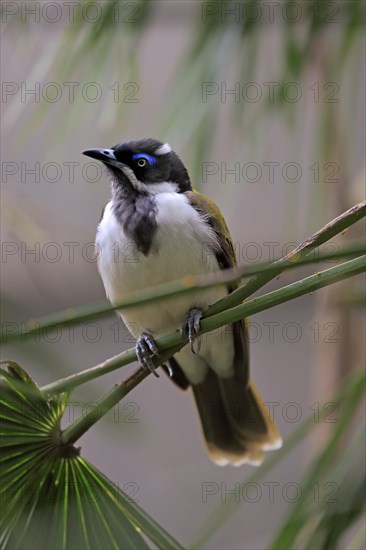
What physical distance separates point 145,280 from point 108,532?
0.89m

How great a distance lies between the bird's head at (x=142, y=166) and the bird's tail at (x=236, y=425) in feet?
1.94

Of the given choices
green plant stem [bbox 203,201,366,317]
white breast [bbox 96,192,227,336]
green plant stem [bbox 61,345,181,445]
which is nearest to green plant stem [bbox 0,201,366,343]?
green plant stem [bbox 203,201,366,317]

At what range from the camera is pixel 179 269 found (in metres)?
2.04

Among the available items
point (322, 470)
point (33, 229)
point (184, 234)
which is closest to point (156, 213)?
point (184, 234)

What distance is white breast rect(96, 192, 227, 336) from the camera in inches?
79.9

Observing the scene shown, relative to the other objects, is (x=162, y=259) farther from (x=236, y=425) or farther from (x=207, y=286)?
(x=207, y=286)

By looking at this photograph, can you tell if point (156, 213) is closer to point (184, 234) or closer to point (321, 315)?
point (184, 234)

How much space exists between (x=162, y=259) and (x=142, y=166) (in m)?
0.31

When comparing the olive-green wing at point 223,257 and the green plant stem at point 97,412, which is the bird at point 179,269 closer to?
the olive-green wing at point 223,257

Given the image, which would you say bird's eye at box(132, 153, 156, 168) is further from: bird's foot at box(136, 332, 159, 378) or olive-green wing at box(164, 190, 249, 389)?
bird's foot at box(136, 332, 159, 378)

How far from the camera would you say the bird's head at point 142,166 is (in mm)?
2174

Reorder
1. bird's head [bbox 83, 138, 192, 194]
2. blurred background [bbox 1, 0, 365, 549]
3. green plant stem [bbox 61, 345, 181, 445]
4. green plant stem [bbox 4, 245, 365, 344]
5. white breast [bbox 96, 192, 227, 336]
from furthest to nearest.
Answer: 1. bird's head [bbox 83, 138, 192, 194]
2. white breast [bbox 96, 192, 227, 336]
3. blurred background [bbox 1, 0, 365, 549]
4. green plant stem [bbox 61, 345, 181, 445]
5. green plant stem [bbox 4, 245, 365, 344]

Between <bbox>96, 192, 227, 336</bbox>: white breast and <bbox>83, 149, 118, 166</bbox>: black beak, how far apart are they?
0.12 metres

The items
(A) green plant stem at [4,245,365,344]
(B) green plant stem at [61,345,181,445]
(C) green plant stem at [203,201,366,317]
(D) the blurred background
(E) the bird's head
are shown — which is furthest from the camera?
(E) the bird's head
